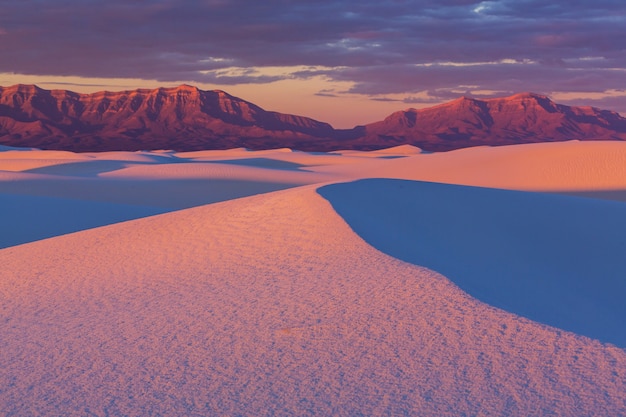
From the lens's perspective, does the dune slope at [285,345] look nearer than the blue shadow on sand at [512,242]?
Yes

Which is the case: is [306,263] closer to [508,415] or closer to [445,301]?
[445,301]

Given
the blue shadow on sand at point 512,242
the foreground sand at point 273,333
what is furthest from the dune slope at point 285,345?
the blue shadow on sand at point 512,242

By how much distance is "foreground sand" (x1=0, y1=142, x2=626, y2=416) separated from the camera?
4789 millimetres

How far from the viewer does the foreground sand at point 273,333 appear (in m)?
4.79

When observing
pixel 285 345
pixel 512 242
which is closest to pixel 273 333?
pixel 285 345

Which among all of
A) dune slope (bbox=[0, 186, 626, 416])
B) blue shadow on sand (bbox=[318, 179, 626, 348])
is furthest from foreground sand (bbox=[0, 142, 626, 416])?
blue shadow on sand (bbox=[318, 179, 626, 348])

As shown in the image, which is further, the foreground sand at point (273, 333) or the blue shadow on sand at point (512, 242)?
the blue shadow on sand at point (512, 242)

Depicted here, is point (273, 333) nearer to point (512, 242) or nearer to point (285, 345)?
point (285, 345)

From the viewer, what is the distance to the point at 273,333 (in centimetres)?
593

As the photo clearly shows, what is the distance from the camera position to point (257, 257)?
8.54 metres

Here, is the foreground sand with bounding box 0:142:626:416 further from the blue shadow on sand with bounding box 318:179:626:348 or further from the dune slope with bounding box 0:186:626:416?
the blue shadow on sand with bounding box 318:179:626:348

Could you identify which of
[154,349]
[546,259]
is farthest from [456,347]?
[546,259]

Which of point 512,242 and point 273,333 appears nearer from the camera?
point 273,333

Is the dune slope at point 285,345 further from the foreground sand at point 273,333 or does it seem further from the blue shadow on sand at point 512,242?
the blue shadow on sand at point 512,242
